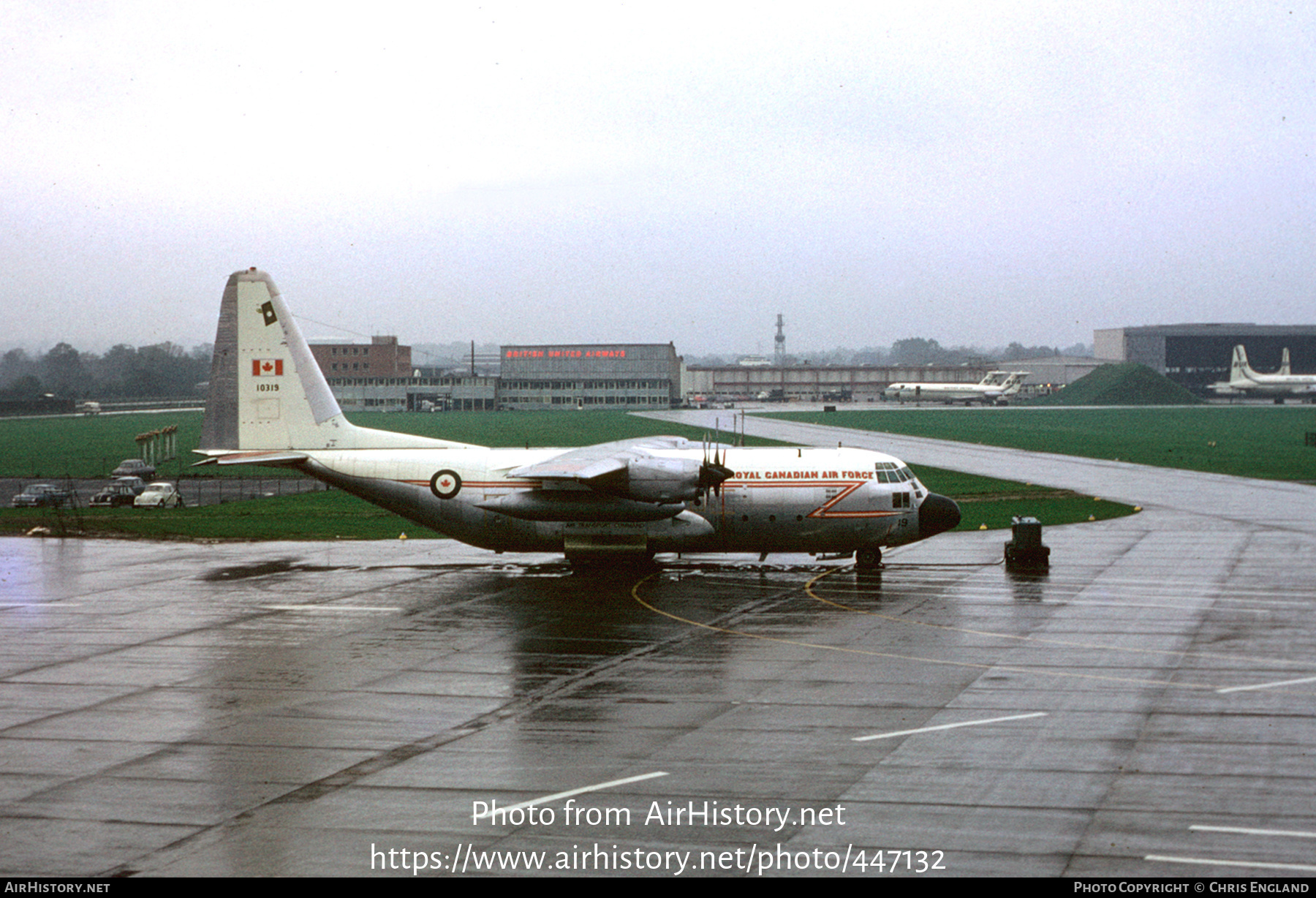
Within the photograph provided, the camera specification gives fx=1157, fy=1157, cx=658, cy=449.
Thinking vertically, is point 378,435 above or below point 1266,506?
above

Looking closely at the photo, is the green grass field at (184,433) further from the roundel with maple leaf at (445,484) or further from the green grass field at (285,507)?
the roundel with maple leaf at (445,484)

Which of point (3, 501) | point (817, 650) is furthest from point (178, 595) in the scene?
point (3, 501)

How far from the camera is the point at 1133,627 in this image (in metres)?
27.7

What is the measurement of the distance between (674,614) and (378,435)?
46.5 feet

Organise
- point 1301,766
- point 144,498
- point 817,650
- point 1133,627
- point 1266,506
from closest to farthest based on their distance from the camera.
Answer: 1. point 1301,766
2. point 817,650
3. point 1133,627
4. point 1266,506
5. point 144,498

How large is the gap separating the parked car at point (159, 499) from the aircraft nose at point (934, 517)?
135 ft

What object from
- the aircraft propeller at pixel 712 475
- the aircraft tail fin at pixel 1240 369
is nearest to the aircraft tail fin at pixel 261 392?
the aircraft propeller at pixel 712 475

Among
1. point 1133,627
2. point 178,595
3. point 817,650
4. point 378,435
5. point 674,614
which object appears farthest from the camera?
point 378,435

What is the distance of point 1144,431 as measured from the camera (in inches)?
4717

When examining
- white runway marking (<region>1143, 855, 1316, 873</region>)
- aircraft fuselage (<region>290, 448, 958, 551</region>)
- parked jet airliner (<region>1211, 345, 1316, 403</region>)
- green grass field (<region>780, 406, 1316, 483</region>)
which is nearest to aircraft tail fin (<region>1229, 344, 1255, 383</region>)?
parked jet airliner (<region>1211, 345, 1316, 403</region>)

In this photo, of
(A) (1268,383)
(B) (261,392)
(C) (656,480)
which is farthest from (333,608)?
(A) (1268,383)

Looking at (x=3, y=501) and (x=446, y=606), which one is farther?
(x=3, y=501)

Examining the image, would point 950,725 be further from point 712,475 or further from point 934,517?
point 934,517

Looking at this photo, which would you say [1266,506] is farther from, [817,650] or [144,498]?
[144,498]
